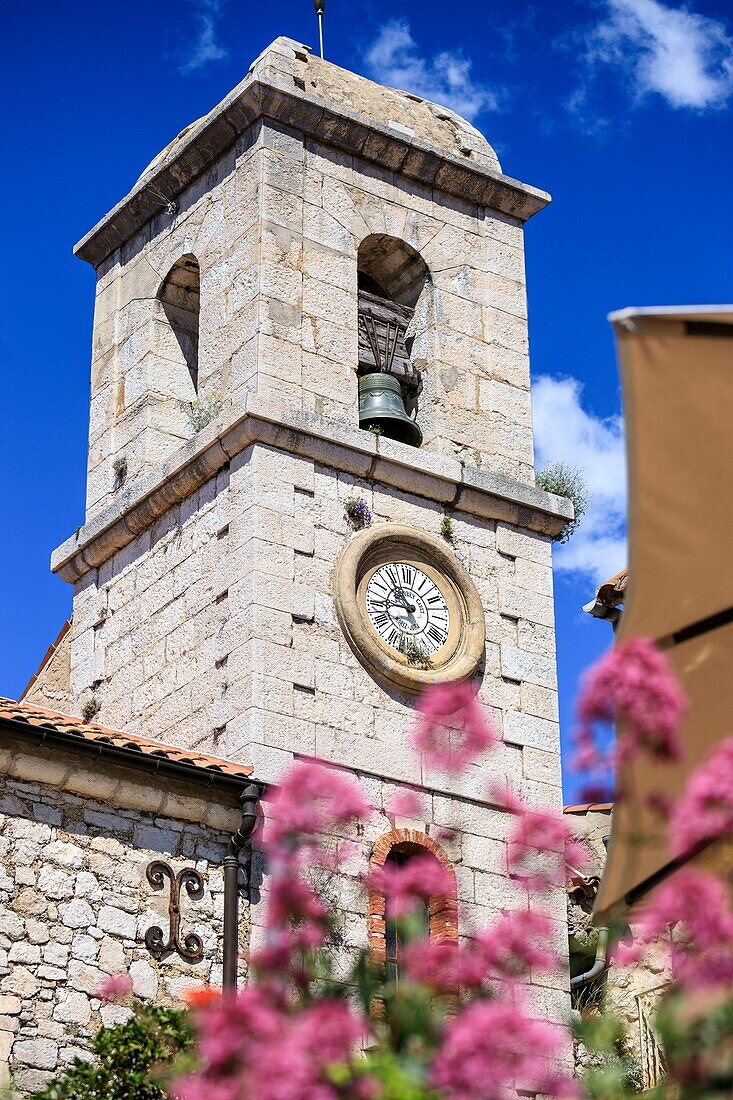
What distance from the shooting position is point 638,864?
18.5ft

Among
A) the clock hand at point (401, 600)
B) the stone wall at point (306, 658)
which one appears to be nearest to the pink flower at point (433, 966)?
the stone wall at point (306, 658)

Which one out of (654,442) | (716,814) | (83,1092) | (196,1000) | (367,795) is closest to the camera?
(716,814)

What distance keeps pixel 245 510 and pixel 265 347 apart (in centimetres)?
145

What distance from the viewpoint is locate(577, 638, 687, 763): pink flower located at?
16.6ft

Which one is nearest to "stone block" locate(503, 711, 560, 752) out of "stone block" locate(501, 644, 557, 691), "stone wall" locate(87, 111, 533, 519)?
"stone block" locate(501, 644, 557, 691)

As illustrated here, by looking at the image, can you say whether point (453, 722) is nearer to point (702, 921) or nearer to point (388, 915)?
point (702, 921)

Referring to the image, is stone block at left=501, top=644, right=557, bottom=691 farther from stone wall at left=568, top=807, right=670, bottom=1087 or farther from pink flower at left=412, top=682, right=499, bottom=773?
pink flower at left=412, top=682, right=499, bottom=773

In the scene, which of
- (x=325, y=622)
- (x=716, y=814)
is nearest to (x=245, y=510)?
(x=325, y=622)

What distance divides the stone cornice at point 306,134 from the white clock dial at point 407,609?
3827mm

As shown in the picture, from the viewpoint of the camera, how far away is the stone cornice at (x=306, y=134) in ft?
49.6

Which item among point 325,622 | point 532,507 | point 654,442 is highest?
point 532,507

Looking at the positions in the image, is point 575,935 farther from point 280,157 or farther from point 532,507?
point 280,157

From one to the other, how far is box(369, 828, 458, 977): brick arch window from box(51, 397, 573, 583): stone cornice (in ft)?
9.56

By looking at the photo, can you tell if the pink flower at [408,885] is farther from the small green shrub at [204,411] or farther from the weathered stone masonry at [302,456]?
the small green shrub at [204,411]
